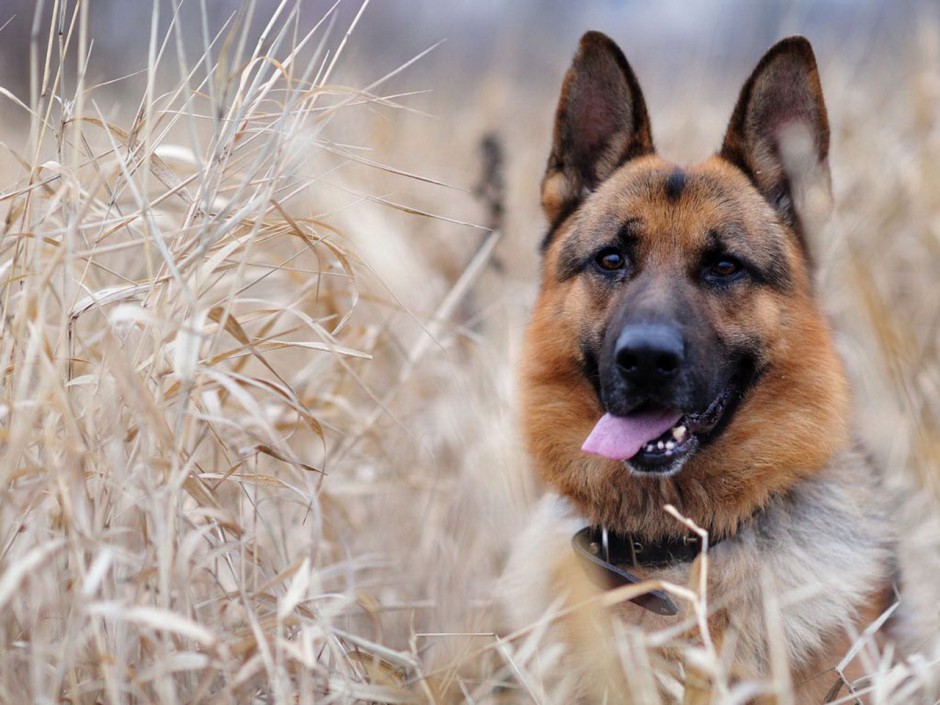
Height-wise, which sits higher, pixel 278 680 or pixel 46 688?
pixel 278 680

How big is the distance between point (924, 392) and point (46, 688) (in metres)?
3.63

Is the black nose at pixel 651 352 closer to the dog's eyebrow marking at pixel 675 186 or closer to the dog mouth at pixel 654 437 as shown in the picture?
the dog mouth at pixel 654 437

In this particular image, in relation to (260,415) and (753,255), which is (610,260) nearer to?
(753,255)

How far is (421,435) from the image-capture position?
475cm

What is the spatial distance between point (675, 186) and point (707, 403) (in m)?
0.83

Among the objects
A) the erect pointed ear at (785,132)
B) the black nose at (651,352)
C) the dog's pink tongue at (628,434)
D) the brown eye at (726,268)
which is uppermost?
the erect pointed ear at (785,132)

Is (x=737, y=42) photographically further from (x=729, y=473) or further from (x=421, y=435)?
(x=729, y=473)

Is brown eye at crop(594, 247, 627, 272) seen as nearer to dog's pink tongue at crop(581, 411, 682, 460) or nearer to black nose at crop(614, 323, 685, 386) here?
black nose at crop(614, 323, 685, 386)

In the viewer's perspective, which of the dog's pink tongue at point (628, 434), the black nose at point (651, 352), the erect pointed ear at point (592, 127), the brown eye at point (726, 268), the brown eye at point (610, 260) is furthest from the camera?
the erect pointed ear at point (592, 127)

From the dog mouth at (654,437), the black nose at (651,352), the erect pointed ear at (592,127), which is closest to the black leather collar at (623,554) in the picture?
the dog mouth at (654,437)

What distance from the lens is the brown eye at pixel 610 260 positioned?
11.0ft

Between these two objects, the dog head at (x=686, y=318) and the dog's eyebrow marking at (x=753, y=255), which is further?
the dog's eyebrow marking at (x=753, y=255)

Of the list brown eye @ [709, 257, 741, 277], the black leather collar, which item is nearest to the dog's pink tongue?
the black leather collar

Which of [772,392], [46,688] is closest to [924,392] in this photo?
[772,392]
